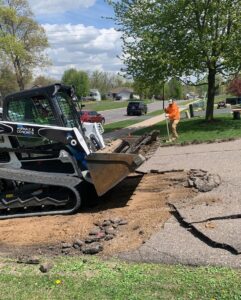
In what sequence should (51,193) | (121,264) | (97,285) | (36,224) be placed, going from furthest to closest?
(51,193) → (36,224) → (121,264) → (97,285)

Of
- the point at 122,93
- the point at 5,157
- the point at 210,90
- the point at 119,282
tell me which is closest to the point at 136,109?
the point at 210,90

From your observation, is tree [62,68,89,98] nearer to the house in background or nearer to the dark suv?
the house in background

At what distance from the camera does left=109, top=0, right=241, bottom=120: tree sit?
73.6ft

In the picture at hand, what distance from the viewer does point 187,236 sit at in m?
6.68

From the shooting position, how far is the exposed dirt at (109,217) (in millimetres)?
6918

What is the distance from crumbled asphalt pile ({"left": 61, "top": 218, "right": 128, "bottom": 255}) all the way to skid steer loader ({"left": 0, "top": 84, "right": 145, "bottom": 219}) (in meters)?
1.08

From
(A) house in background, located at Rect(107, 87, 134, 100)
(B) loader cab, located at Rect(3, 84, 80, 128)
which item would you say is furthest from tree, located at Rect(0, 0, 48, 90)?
(A) house in background, located at Rect(107, 87, 134, 100)

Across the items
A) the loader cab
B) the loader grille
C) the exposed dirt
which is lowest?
the exposed dirt

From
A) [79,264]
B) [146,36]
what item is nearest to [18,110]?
[79,264]

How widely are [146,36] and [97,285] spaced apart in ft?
61.9

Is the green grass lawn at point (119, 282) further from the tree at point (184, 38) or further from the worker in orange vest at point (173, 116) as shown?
the tree at point (184, 38)

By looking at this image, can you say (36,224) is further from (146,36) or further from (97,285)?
(146,36)

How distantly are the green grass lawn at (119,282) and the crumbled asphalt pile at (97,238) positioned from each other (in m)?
0.47

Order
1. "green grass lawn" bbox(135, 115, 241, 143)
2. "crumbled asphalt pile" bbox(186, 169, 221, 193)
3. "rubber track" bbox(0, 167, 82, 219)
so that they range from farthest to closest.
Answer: "green grass lawn" bbox(135, 115, 241, 143) < "crumbled asphalt pile" bbox(186, 169, 221, 193) < "rubber track" bbox(0, 167, 82, 219)
